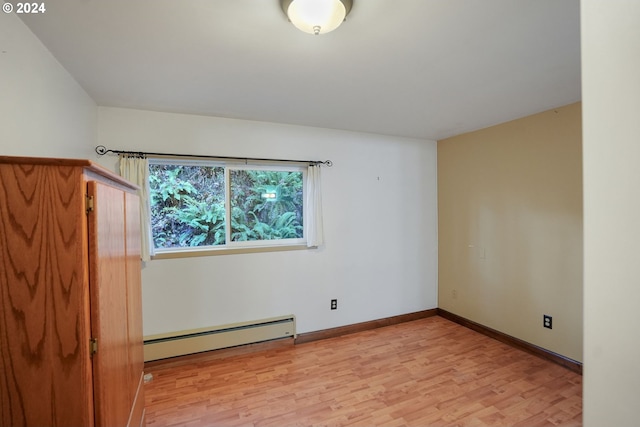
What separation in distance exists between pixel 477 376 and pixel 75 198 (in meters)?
3.01

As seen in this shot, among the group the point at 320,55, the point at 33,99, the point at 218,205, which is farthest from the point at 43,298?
the point at 218,205

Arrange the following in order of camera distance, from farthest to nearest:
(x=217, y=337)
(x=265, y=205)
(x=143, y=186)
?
(x=265, y=205), (x=217, y=337), (x=143, y=186)

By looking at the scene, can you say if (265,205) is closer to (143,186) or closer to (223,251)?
(223,251)

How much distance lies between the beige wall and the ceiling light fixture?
2439mm

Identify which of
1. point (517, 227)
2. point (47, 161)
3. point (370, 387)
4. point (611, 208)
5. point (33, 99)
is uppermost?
point (33, 99)

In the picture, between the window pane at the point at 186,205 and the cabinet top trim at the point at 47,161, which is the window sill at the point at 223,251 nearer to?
the window pane at the point at 186,205

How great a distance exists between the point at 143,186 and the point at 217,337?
160cm

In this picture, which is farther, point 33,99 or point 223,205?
point 223,205

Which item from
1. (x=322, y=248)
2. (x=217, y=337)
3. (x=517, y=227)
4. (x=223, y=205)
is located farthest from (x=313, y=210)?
(x=517, y=227)

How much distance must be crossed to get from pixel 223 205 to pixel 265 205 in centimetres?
44

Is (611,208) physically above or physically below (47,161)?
below

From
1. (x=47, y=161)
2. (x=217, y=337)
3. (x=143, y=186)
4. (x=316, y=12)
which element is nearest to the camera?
(x=47, y=161)

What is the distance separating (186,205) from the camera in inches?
108

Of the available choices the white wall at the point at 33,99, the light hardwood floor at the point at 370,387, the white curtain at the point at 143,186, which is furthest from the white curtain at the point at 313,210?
the white wall at the point at 33,99
